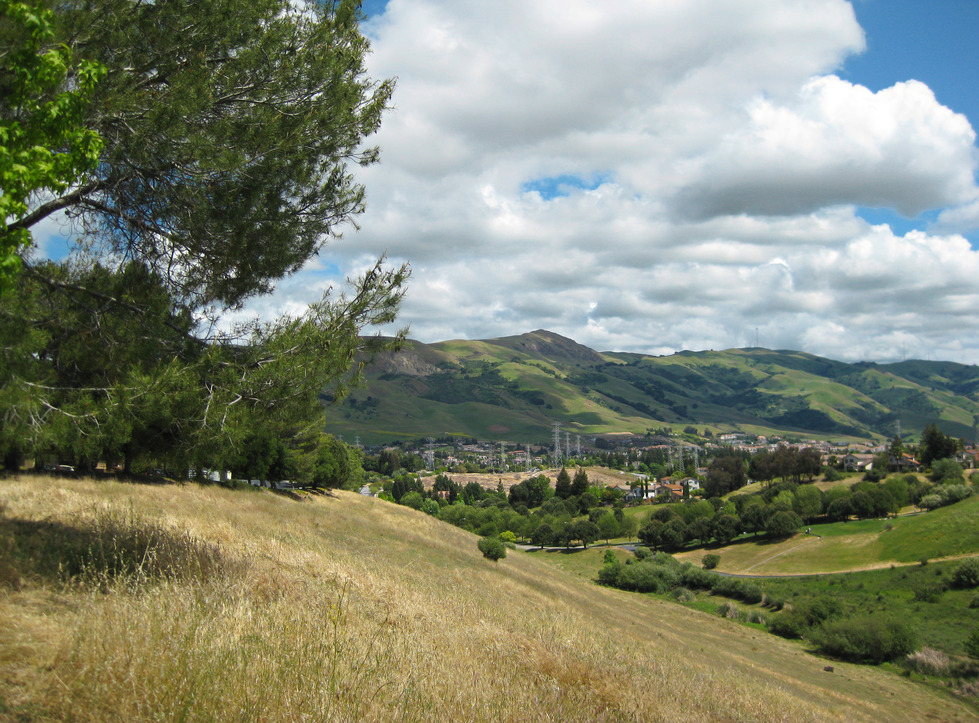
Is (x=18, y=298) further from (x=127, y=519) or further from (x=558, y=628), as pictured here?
(x=558, y=628)

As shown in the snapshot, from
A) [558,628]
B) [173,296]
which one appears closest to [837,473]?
[558,628]

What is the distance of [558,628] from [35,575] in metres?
8.82

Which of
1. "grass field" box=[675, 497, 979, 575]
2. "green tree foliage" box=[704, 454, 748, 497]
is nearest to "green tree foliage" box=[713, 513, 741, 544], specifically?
"grass field" box=[675, 497, 979, 575]

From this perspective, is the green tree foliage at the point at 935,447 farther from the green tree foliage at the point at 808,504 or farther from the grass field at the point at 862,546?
the grass field at the point at 862,546

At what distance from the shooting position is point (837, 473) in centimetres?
11338

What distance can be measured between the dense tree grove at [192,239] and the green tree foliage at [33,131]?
4.87 feet

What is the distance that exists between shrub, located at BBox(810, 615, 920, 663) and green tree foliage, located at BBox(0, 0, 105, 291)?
49.1 meters

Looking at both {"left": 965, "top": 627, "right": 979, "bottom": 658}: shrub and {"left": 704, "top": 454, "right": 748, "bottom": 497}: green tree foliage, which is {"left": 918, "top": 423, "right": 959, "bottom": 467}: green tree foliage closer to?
{"left": 704, "top": 454, "right": 748, "bottom": 497}: green tree foliage

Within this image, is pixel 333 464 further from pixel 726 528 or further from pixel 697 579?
pixel 726 528

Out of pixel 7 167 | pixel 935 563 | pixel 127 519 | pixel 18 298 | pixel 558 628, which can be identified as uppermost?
pixel 7 167

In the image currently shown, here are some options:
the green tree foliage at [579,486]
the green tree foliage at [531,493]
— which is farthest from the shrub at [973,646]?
the green tree foliage at [531,493]

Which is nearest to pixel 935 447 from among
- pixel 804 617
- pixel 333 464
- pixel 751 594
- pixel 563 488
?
pixel 563 488

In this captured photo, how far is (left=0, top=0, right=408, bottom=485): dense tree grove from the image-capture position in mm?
7168

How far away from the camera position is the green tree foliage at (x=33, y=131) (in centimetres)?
441
